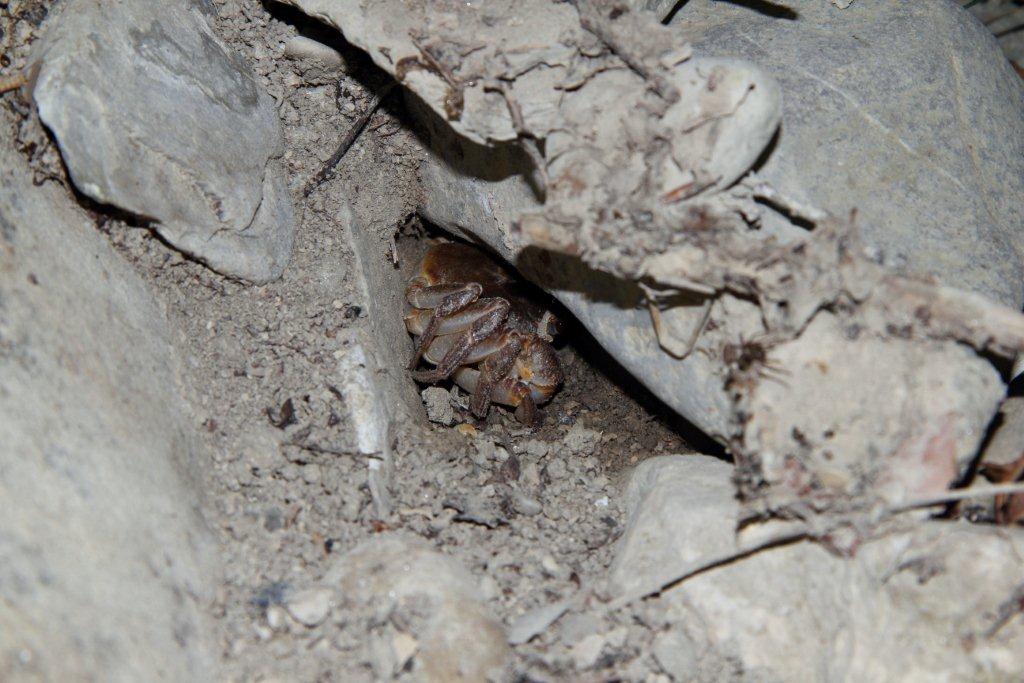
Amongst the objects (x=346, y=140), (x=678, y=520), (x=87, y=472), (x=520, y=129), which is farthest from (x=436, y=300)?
(x=87, y=472)

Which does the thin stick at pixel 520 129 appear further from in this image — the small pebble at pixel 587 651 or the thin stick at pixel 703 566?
the small pebble at pixel 587 651

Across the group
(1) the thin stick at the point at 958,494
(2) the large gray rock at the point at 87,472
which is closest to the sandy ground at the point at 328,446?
(2) the large gray rock at the point at 87,472

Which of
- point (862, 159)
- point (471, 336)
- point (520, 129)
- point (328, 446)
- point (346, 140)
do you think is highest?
point (862, 159)

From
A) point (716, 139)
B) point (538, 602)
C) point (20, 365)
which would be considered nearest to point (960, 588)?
point (538, 602)

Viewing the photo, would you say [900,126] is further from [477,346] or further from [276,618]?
[276,618]

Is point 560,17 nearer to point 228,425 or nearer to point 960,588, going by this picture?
point 228,425

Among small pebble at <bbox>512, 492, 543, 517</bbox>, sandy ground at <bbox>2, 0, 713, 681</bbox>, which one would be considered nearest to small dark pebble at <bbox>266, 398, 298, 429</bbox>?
sandy ground at <bbox>2, 0, 713, 681</bbox>
